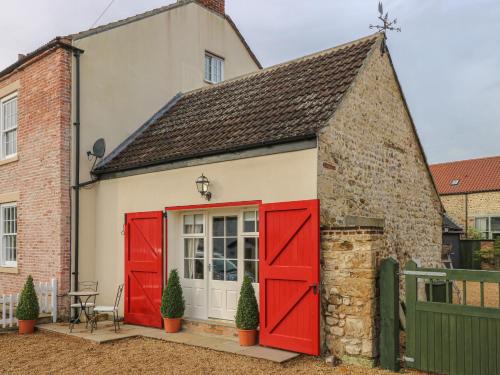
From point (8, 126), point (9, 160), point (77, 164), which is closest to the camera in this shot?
point (77, 164)

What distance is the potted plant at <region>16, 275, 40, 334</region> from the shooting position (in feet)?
32.7

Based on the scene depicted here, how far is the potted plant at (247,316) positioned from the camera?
8.05 meters

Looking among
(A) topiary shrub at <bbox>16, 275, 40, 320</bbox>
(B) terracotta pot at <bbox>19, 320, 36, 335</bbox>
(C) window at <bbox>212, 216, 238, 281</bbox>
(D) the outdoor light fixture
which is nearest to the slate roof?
(D) the outdoor light fixture

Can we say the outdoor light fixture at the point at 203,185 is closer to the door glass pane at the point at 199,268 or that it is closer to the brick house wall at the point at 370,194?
the door glass pane at the point at 199,268

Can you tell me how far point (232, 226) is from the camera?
9.30 metres

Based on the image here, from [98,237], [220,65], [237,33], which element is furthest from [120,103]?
[237,33]

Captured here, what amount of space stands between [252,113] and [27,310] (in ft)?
21.0

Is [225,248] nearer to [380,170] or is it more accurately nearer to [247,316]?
[247,316]

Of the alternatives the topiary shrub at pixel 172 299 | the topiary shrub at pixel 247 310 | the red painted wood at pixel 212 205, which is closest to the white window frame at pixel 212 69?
the red painted wood at pixel 212 205

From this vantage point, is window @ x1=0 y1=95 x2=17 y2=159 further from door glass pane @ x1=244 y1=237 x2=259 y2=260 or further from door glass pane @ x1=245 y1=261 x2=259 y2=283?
door glass pane @ x1=245 y1=261 x2=259 y2=283

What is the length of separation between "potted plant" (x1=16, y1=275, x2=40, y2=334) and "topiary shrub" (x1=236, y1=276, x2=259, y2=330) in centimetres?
487

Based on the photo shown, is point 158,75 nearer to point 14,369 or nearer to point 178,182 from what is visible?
point 178,182

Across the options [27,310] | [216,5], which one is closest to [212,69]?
[216,5]

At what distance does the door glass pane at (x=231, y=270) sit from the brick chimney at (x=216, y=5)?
993cm
